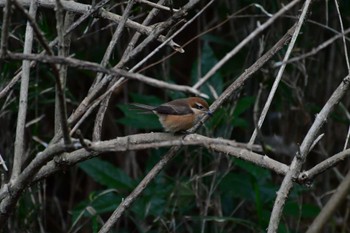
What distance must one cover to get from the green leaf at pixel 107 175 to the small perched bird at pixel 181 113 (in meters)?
1.11

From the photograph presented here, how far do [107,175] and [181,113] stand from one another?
4.68ft

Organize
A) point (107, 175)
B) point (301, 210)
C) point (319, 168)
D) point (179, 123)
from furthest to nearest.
A: 1. point (107, 175)
2. point (301, 210)
3. point (179, 123)
4. point (319, 168)

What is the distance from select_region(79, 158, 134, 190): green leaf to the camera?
15.5 ft

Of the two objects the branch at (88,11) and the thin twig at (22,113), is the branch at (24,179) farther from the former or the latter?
the branch at (88,11)

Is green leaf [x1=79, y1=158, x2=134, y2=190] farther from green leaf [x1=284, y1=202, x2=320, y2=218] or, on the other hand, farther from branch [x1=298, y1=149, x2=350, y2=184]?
branch [x1=298, y1=149, x2=350, y2=184]

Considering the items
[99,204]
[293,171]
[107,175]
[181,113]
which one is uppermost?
[181,113]

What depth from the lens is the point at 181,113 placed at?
11.6 ft

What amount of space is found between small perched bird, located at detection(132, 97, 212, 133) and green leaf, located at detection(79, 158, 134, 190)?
1110 millimetres

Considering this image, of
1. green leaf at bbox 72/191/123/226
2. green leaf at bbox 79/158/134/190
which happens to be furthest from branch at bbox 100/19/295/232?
green leaf at bbox 79/158/134/190

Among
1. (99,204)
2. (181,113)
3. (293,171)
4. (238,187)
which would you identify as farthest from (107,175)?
(293,171)

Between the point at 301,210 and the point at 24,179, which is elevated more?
the point at 24,179

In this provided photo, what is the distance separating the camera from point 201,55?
5.02 m

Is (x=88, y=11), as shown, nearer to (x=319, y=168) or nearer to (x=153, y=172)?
(x=153, y=172)

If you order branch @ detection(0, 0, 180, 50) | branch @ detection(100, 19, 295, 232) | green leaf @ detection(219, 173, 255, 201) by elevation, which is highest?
branch @ detection(0, 0, 180, 50)
